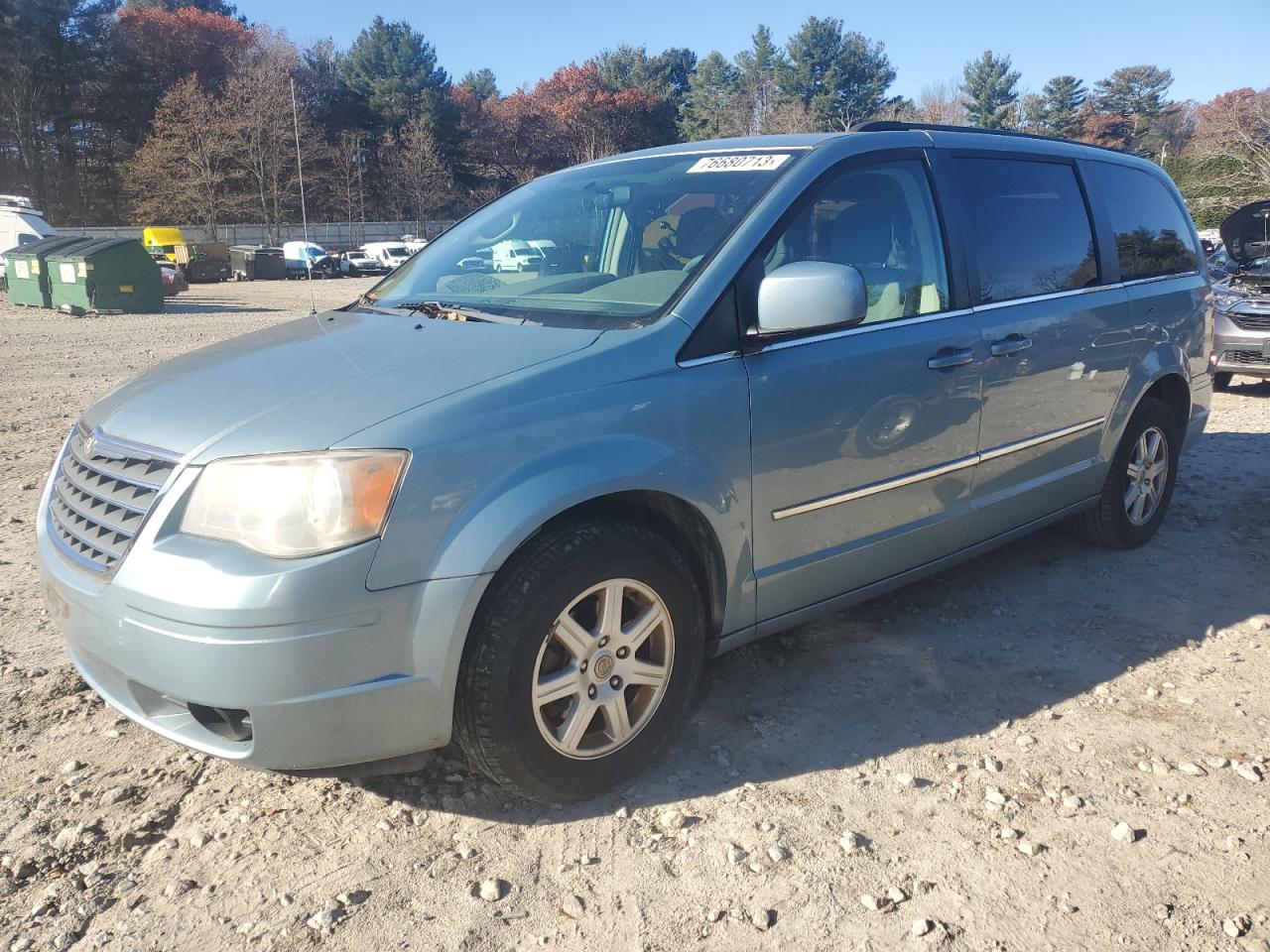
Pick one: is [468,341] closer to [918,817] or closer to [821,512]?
[821,512]

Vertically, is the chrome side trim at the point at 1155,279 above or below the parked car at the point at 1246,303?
above

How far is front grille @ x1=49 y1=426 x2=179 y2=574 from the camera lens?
8.09 feet

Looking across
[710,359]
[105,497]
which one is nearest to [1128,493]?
[710,359]

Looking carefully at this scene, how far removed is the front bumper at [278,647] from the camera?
88.2 inches

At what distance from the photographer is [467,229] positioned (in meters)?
4.02

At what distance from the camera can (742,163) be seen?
11.0 ft

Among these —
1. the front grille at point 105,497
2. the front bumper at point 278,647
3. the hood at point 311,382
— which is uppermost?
the hood at point 311,382

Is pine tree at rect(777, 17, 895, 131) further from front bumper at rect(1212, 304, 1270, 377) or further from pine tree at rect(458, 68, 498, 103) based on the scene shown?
Answer: front bumper at rect(1212, 304, 1270, 377)

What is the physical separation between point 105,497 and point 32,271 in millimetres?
22306

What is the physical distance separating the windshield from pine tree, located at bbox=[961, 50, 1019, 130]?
84358mm

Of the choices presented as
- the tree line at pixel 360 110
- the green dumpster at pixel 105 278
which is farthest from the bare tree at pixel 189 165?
the green dumpster at pixel 105 278

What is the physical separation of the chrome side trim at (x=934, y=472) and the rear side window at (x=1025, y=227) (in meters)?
0.58

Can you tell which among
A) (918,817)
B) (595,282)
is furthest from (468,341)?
(918,817)

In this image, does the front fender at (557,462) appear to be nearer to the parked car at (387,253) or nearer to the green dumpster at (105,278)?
the green dumpster at (105,278)
